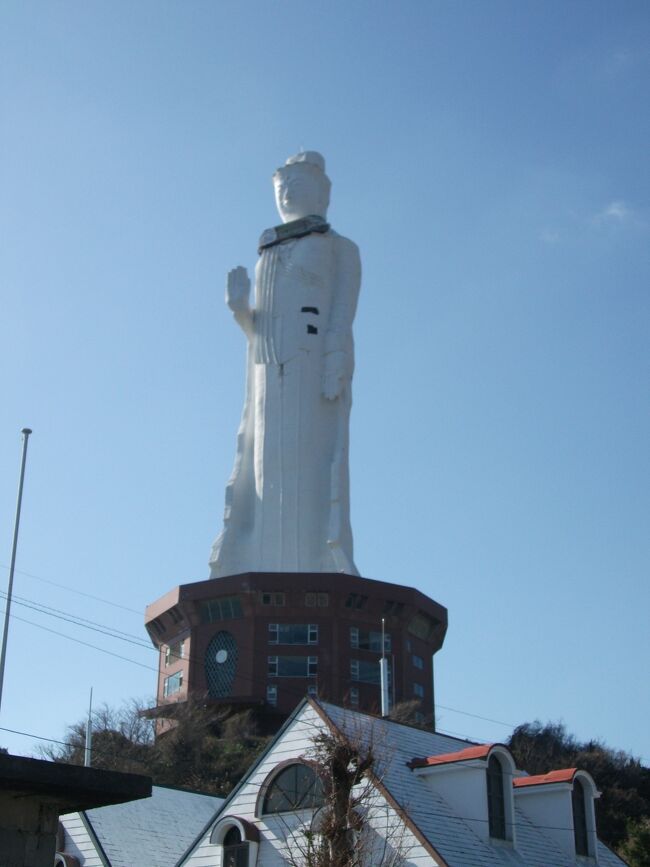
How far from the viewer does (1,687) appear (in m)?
21.0

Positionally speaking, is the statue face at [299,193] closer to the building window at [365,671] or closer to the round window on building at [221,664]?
the round window on building at [221,664]

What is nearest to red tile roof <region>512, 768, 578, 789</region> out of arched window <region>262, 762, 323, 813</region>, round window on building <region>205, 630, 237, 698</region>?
arched window <region>262, 762, 323, 813</region>

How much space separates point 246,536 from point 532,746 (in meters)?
13.5

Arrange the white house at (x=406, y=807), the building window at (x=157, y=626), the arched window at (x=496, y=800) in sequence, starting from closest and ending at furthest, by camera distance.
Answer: the white house at (x=406, y=807) < the arched window at (x=496, y=800) < the building window at (x=157, y=626)

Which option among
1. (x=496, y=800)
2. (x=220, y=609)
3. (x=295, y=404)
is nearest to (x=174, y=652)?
(x=220, y=609)

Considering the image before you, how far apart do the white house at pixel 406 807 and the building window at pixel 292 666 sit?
27451 millimetres

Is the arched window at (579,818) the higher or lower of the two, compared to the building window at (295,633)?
lower

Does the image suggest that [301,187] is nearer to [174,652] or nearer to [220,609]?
[220,609]

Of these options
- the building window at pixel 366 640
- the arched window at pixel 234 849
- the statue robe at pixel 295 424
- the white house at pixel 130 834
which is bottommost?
the arched window at pixel 234 849

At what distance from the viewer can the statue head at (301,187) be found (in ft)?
176

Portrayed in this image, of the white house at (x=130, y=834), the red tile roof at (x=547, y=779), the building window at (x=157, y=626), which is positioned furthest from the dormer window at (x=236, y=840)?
the building window at (x=157, y=626)

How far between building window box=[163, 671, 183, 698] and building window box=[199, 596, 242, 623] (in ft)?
8.12

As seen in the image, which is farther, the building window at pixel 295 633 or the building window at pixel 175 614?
the building window at pixel 175 614

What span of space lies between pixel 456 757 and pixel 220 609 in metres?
30.9
